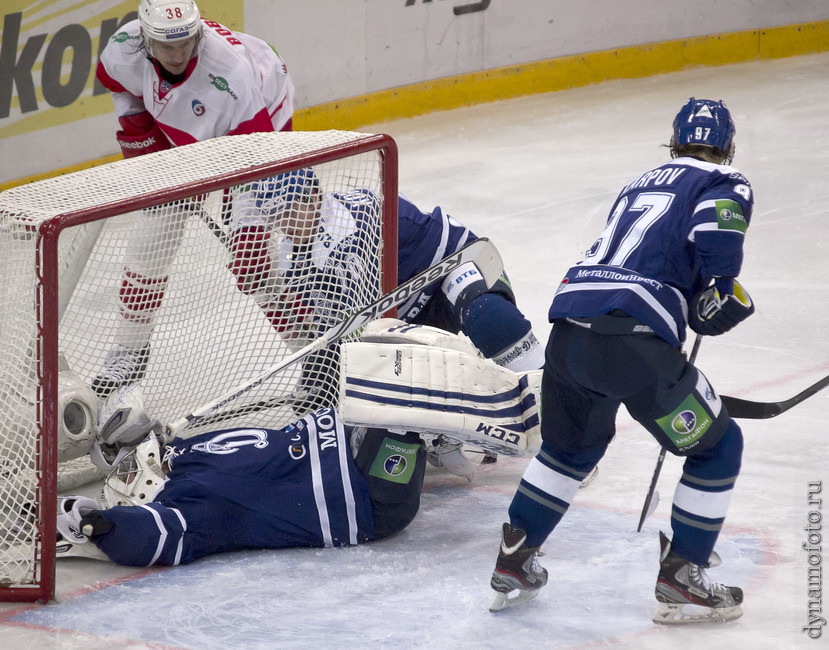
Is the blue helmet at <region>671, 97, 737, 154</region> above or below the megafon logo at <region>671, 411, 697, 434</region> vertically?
above

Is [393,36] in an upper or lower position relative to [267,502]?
upper

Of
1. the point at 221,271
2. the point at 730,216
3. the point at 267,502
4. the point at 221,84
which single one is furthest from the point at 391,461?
the point at 221,84

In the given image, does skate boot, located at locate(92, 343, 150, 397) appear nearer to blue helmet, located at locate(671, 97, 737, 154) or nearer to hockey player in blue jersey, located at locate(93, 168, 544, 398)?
hockey player in blue jersey, located at locate(93, 168, 544, 398)

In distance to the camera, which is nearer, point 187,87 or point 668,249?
point 668,249

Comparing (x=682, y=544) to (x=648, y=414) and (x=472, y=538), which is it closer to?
(x=648, y=414)

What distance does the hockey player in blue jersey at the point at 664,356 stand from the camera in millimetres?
2330

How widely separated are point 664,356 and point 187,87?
1.80 m

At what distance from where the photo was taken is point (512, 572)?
2488 millimetres

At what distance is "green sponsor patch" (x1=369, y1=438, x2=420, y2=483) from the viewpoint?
276cm

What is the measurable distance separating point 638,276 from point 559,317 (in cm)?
16

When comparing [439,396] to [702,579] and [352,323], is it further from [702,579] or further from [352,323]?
[702,579]

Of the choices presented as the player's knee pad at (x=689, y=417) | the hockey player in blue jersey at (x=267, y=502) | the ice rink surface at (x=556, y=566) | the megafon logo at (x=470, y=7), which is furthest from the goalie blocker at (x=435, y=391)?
the megafon logo at (x=470, y=7)

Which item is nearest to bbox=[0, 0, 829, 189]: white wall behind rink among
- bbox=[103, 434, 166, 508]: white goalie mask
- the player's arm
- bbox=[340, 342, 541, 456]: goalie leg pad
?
the player's arm

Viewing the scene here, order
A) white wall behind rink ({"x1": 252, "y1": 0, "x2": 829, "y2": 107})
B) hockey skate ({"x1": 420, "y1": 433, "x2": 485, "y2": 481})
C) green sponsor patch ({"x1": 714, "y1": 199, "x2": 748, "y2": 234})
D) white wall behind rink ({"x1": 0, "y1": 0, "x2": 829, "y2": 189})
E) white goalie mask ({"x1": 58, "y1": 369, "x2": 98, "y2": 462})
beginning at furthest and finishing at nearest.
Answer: white wall behind rink ({"x1": 252, "y1": 0, "x2": 829, "y2": 107}) → white wall behind rink ({"x1": 0, "y1": 0, "x2": 829, "y2": 189}) → hockey skate ({"x1": 420, "y1": 433, "x2": 485, "y2": 481}) → white goalie mask ({"x1": 58, "y1": 369, "x2": 98, "y2": 462}) → green sponsor patch ({"x1": 714, "y1": 199, "x2": 748, "y2": 234})
